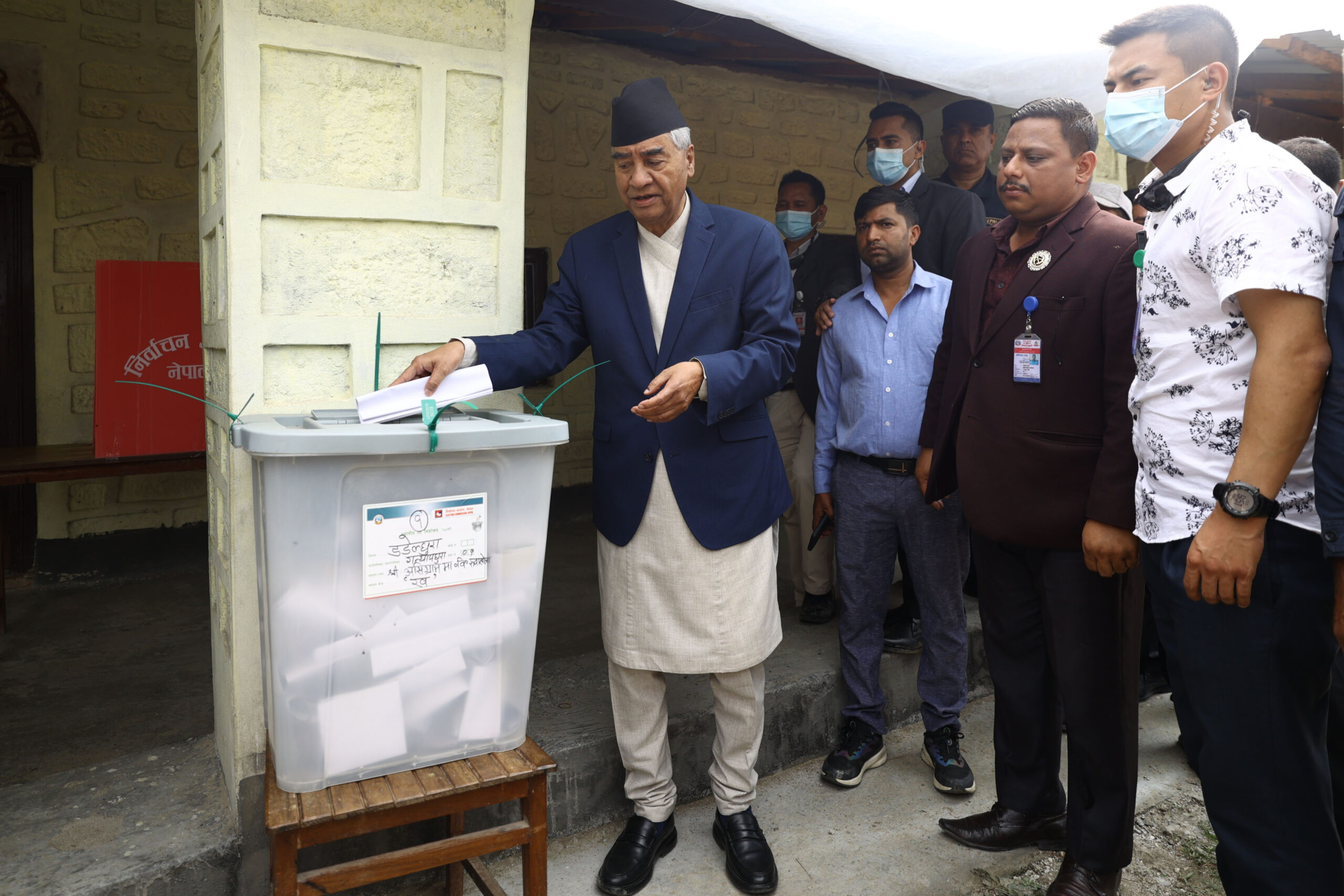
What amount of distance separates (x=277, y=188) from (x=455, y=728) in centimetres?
126

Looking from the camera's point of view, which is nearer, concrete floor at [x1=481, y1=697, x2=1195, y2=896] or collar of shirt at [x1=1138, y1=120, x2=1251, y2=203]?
collar of shirt at [x1=1138, y1=120, x2=1251, y2=203]

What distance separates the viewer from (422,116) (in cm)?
217

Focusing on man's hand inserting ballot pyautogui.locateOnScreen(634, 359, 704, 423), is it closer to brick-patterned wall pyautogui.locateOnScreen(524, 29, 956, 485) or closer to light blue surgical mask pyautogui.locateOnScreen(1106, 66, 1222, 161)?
light blue surgical mask pyautogui.locateOnScreen(1106, 66, 1222, 161)

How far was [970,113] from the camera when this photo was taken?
392cm

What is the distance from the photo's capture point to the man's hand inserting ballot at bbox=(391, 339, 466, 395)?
2.01 m

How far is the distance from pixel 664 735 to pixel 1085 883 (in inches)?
44.1

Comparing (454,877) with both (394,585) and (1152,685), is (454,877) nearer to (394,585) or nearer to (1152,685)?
(394,585)

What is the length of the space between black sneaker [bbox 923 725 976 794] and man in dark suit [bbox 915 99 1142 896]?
42cm

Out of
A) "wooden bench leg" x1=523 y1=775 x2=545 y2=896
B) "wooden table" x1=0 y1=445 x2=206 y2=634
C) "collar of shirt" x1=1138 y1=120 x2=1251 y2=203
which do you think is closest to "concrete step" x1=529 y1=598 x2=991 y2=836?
"wooden bench leg" x1=523 y1=775 x2=545 y2=896

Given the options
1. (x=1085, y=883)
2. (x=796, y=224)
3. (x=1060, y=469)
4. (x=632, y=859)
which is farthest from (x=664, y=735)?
(x=796, y=224)

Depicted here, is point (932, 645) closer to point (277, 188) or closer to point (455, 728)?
point (455, 728)

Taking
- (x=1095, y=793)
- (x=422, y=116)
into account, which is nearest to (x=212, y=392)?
(x=422, y=116)

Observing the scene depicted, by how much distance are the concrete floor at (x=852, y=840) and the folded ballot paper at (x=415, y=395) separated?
4.38 ft

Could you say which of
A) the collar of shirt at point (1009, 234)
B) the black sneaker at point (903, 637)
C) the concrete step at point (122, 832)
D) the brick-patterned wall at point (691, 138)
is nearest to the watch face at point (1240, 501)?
the collar of shirt at point (1009, 234)
